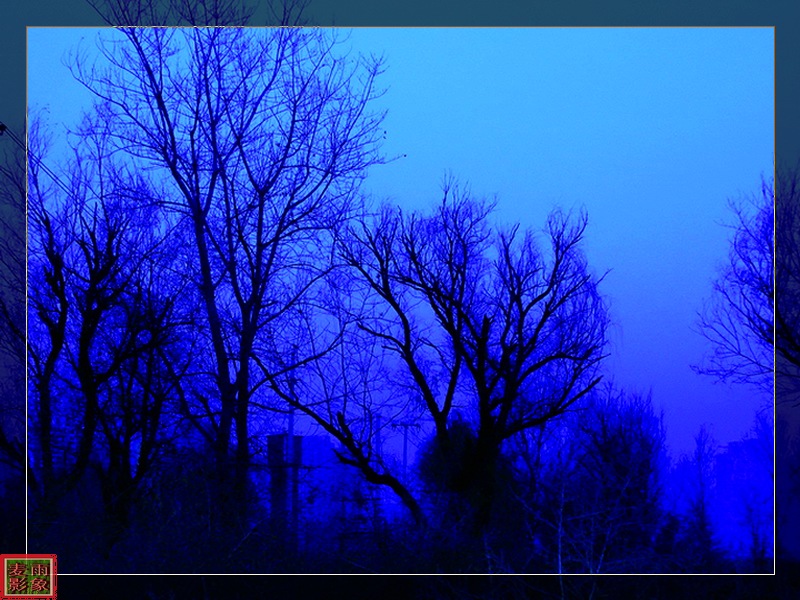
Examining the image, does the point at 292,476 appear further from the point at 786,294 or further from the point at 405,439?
the point at 786,294

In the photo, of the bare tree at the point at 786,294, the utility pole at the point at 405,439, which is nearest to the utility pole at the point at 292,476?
the utility pole at the point at 405,439

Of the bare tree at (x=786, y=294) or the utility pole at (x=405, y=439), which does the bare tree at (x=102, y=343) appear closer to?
the utility pole at (x=405, y=439)

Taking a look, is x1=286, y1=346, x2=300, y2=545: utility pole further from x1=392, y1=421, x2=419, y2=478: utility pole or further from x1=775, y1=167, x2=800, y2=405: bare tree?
x1=775, y1=167, x2=800, y2=405: bare tree

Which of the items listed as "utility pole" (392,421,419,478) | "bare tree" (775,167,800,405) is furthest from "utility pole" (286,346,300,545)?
"bare tree" (775,167,800,405)

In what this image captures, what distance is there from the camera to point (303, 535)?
17.6ft

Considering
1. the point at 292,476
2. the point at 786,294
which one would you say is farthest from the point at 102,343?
the point at 786,294

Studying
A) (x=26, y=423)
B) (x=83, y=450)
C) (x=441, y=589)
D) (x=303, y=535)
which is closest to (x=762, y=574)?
(x=441, y=589)

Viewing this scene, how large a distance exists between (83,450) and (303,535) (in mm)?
1421

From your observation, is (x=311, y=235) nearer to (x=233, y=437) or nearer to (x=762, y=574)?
(x=233, y=437)

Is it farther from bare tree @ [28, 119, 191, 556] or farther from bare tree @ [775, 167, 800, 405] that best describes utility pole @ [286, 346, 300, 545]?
bare tree @ [775, 167, 800, 405]

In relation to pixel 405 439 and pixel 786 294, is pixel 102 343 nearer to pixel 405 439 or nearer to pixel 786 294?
pixel 405 439

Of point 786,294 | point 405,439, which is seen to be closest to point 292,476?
point 405,439

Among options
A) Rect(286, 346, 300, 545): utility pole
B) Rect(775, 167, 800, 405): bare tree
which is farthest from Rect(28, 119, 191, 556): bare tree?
Rect(775, 167, 800, 405): bare tree

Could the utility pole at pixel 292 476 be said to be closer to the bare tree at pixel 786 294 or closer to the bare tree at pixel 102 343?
the bare tree at pixel 102 343
